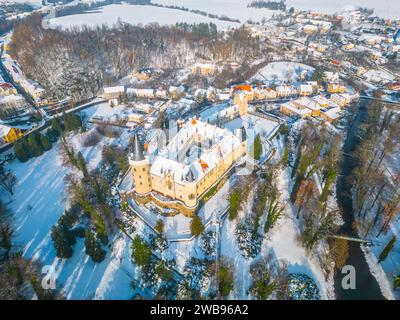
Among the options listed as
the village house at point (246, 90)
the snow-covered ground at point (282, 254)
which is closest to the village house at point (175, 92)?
the village house at point (246, 90)

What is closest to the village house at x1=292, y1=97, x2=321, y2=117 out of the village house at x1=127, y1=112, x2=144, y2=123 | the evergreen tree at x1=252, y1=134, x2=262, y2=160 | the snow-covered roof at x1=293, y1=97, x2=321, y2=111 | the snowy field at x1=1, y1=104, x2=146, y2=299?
the snow-covered roof at x1=293, y1=97, x2=321, y2=111

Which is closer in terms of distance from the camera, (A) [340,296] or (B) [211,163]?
(A) [340,296]

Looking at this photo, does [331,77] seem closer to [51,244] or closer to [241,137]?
[241,137]

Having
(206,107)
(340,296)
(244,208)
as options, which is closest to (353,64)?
(206,107)

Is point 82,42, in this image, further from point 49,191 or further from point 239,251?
point 239,251

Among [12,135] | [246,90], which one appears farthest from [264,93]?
[12,135]

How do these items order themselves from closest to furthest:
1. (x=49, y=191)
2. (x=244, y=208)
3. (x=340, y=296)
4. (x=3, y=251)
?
(x=340, y=296)
(x=3, y=251)
(x=244, y=208)
(x=49, y=191)
